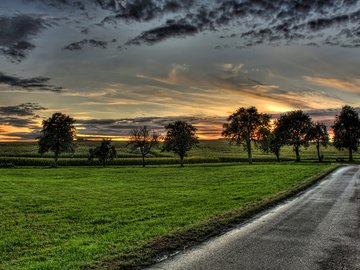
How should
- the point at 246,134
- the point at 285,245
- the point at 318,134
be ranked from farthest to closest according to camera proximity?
the point at 318,134 < the point at 246,134 < the point at 285,245

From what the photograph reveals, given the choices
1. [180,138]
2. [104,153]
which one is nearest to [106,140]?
[104,153]

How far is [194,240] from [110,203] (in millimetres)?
13304

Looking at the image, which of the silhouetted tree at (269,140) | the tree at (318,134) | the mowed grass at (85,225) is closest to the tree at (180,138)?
the silhouetted tree at (269,140)

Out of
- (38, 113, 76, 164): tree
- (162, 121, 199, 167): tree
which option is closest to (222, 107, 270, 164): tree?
(162, 121, 199, 167): tree

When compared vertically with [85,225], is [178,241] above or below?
above

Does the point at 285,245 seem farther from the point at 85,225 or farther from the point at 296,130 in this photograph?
the point at 296,130

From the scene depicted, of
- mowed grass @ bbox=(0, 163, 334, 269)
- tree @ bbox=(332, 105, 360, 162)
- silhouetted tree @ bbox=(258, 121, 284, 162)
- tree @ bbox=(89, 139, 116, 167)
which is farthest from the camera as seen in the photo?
tree @ bbox=(332, 105, 360, 162)

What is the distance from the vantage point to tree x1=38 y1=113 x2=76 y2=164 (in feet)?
320

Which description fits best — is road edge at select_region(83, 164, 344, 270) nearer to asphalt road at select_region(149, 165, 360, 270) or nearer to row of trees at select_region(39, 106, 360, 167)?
asphalt road at select_region(149, 165, 360, 270)

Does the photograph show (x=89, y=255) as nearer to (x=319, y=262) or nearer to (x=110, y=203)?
(x=319, y=262)

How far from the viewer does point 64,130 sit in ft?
333

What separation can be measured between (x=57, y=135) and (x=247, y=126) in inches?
2133

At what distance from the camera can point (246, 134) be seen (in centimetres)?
9281

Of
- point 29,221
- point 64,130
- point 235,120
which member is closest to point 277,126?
point 235,120
